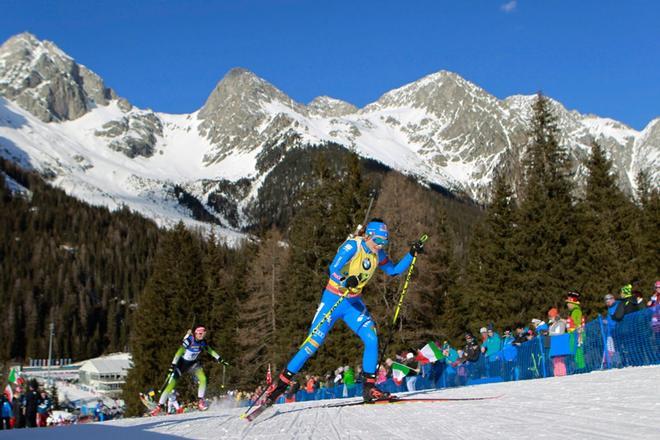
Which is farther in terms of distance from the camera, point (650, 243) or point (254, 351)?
point (254, 351)

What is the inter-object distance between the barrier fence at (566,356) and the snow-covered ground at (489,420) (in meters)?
3.05

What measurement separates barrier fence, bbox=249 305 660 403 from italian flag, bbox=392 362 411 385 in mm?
396

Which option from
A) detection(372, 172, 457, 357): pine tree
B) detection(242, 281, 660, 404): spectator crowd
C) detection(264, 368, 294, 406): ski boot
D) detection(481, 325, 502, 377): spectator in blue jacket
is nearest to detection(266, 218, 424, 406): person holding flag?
detection(264, 368, 294, 406): ski boot

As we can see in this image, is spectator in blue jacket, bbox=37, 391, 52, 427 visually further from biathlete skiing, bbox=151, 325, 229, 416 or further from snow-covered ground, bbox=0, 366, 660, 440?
snow-covered ground, bbox=0, 366, 660, 440

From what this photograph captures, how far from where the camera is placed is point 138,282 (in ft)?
570

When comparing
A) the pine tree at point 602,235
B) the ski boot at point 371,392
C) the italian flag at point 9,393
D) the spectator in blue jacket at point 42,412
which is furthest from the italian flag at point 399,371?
the pine tree at point 602,235

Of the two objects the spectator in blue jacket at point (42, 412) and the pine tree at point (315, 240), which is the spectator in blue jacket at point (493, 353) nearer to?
the spectator in blue jacket at point (42, 412)

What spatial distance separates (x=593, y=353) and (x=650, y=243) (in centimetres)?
2894

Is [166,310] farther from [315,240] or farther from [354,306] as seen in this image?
[354,306]

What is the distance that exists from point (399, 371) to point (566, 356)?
169 inches

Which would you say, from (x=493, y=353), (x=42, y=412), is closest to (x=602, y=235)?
(x=493, y=353)

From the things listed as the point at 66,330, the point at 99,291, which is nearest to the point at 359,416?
the point at 66,330

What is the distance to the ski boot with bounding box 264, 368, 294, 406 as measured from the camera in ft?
27.7

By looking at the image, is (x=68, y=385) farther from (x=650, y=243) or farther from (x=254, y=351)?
(x=650, y=243)
